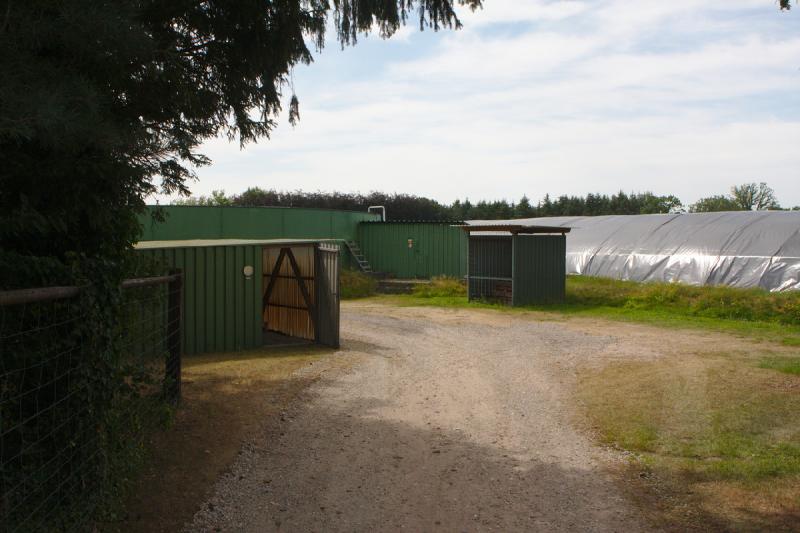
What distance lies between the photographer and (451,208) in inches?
2456

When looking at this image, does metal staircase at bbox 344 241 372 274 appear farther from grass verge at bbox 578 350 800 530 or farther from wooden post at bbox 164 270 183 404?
wooden post at bbox 164 270 183 404

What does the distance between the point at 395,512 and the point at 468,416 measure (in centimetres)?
281

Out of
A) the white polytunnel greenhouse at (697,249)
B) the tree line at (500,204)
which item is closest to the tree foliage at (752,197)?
the tree line at (500,204)

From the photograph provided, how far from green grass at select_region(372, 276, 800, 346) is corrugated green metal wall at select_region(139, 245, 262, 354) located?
8.02 metres

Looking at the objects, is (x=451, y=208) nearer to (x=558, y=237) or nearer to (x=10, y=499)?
(x=558, y=237)

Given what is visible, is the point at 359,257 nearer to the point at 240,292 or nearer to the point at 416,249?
the point at 416,249

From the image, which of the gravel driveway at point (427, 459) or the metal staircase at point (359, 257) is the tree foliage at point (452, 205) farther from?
the gravel driveway at point (427, 459)

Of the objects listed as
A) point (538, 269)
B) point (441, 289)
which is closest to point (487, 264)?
point (538, 269)

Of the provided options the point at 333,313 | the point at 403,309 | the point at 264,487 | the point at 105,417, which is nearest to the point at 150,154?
the point at 105,417

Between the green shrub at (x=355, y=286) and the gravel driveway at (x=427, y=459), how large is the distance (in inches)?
433

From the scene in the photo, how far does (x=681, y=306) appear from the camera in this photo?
1762 centimetres

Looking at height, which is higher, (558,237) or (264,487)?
(558,237)

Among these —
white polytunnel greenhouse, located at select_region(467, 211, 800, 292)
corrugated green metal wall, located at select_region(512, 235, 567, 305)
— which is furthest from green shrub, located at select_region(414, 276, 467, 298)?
white polytunnel greenhouse, located at select_region(467, 211, 800, 292)

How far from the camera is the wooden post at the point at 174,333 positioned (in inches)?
284
